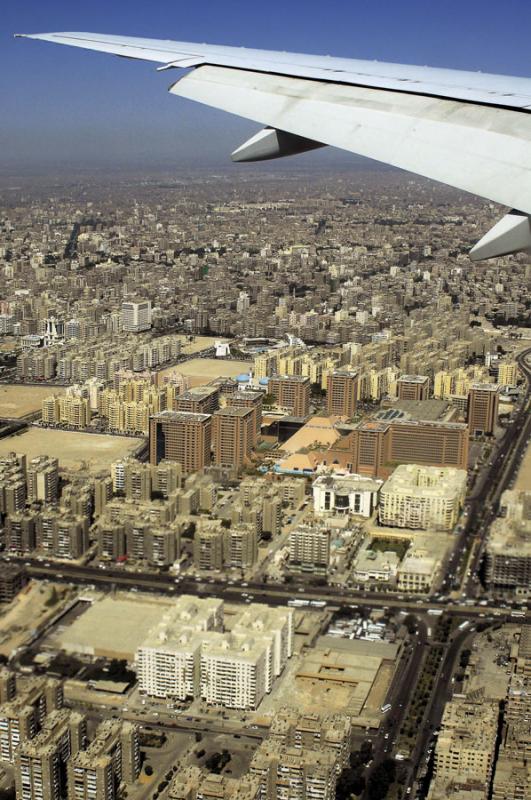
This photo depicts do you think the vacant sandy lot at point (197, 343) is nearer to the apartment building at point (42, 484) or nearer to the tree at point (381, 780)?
the apartment building at point (42, 484)

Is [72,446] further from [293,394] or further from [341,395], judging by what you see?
[341,395]

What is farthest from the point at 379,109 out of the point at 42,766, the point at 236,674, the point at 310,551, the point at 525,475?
the point at 525,475

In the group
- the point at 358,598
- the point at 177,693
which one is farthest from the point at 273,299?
the point at 177,693

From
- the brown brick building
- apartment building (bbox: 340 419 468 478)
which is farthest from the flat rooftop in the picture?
apartment building (bbox: 340 419 468 478)

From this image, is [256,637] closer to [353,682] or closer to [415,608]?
[353,682]

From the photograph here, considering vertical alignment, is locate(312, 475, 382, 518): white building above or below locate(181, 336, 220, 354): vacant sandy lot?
below

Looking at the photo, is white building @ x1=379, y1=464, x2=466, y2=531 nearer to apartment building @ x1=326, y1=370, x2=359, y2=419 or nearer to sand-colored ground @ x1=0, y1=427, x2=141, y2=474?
sand-colored ground @ x1=0, y1=427, x2=141, y2=474
